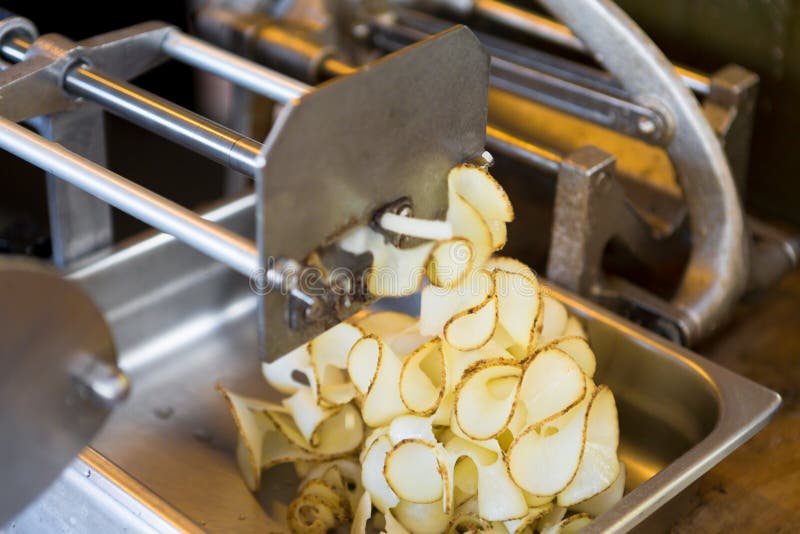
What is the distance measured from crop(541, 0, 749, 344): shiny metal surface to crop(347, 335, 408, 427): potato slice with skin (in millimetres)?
360

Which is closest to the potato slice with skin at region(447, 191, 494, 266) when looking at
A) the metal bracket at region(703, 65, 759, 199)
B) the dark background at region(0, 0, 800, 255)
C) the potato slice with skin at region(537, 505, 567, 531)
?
the potato slice with skin at region(537, 505, 567, 531)

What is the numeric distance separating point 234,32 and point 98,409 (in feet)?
2.55

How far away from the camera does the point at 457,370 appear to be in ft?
2.82

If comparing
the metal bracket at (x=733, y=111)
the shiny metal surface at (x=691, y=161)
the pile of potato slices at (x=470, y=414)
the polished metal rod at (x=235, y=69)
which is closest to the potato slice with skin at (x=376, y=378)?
the pile of potato slices at (x=470, y=414)

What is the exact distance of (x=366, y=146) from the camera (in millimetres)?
675

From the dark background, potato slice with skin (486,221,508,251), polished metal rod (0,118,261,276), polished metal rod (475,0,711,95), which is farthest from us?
the dark background

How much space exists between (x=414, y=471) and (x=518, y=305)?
16cm

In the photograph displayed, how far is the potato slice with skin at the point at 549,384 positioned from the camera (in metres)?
0.84

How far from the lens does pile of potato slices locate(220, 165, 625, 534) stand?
82 centimetres

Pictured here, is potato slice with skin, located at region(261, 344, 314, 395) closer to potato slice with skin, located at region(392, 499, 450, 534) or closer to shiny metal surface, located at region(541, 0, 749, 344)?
potato slice with skin, located at region(392, 499, 450, 534)

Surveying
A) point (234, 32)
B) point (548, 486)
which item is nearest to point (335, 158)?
point (548, 486)

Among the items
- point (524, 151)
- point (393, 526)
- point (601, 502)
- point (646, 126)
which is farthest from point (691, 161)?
point (393, 526)

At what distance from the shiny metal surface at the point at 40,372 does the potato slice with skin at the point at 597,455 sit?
0.40 metres

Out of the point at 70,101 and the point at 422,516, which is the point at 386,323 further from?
the point at 70,101
